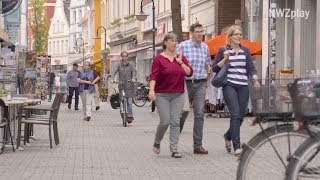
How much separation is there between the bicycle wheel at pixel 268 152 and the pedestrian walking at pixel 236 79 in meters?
4.97

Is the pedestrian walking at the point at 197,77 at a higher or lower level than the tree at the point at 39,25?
lower

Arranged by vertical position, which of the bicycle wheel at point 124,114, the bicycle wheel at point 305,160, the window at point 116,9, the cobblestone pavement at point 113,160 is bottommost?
the cobblestone pavement at point 113,160

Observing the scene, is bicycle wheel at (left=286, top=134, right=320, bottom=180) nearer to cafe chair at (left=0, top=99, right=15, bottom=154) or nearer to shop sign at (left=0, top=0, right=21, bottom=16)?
cafe chair at (left=0, top=99, right=15, bottom=154)

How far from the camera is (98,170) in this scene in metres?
10.2

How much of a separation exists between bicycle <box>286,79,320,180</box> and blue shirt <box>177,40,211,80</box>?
249 inches

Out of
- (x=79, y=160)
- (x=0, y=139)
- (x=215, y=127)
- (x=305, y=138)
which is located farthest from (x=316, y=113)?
(x=215, y=127)

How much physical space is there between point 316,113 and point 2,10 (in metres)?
25.2

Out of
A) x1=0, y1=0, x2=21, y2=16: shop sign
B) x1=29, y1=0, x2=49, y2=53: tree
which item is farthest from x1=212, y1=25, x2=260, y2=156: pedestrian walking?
x1=29, y1=0, x2=49, y2=53: tree

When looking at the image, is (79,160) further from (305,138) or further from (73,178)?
(305,138)

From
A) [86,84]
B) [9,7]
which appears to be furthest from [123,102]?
[9,7]

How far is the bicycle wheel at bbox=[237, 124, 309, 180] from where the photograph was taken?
6.27m

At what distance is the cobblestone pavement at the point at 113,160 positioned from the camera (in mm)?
9805

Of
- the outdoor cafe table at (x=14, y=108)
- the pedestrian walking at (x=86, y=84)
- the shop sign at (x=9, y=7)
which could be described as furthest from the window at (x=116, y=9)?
the outdoor cafe table at (x=14, y=108)

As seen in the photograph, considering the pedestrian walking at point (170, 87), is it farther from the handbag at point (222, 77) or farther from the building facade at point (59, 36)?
the building facade at point (59, 36)
